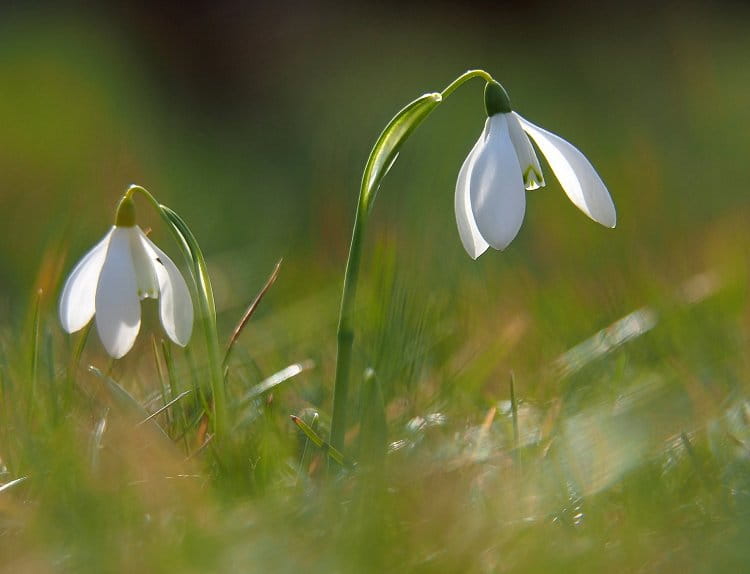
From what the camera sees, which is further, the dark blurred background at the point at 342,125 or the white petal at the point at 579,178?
the dark blurred background at the point at 342,125

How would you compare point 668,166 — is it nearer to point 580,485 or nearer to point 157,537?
point 580,485

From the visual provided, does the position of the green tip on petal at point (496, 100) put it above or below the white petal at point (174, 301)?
above

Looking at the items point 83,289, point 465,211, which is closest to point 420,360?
point 465,211

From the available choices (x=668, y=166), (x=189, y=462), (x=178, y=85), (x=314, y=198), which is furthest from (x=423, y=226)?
(x=178, y=85)

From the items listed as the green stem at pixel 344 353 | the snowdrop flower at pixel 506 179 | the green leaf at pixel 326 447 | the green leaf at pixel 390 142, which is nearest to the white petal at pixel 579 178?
the snowdrop flower at pixel 506 179

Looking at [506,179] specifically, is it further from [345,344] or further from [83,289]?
[83,289]

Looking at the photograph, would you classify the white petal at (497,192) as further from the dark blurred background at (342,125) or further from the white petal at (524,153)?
the dark blurred background at (342,125)
